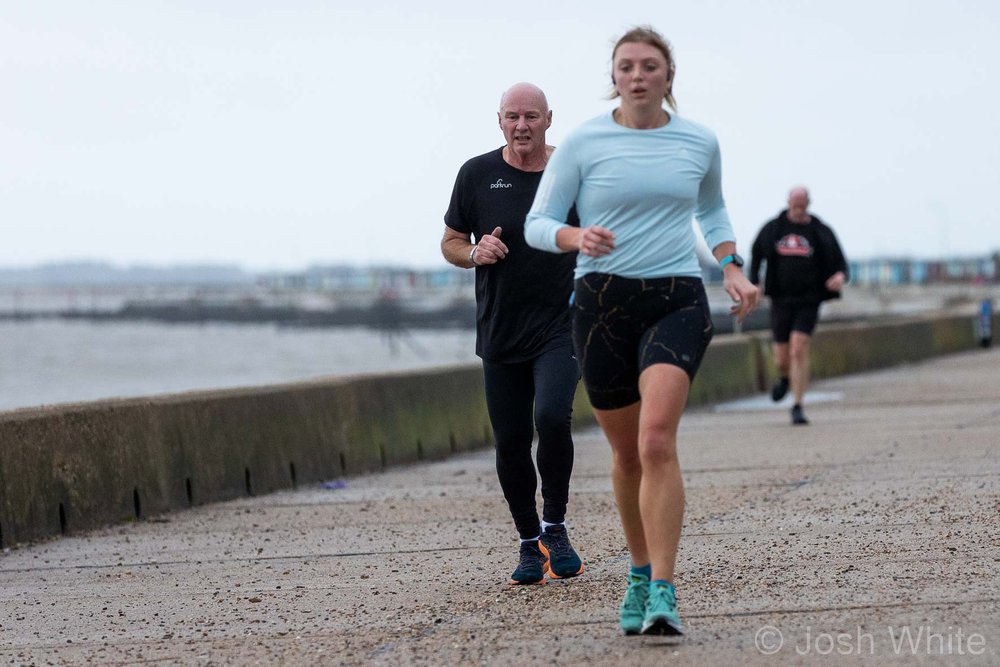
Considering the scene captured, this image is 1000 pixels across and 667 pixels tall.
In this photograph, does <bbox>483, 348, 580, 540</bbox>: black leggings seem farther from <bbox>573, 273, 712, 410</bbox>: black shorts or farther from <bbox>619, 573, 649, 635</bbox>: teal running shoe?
<bbox>619, 573, 649, 635</bbox>: teal running shoe

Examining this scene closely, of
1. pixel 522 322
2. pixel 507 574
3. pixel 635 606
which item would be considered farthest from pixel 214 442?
pixel 635 606

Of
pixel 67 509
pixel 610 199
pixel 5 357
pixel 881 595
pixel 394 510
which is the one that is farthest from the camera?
pixel 5 357

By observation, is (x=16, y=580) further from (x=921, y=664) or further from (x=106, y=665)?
(x=921, y=664)

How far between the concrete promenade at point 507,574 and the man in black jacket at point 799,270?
2.76 m

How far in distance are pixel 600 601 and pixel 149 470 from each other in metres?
4.18

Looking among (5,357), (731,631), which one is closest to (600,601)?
(731,631)

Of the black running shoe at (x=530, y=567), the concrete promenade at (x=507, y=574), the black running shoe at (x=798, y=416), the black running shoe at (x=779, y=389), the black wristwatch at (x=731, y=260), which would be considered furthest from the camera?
the black running shoe at (x=779, y=389)

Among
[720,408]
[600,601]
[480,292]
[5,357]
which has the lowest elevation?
[5,357]

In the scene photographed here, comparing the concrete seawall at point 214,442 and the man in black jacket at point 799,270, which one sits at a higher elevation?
the man in black jacket at point 799,270

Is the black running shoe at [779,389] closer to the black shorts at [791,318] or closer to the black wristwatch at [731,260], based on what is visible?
the black shorts at [791,318]

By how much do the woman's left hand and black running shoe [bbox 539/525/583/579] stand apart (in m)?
1.45

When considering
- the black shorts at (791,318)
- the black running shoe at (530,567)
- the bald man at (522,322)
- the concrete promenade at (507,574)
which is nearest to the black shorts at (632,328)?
the concrete promenade at (507,574)

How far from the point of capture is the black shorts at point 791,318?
13.8 m

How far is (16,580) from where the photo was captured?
7191 millimetres
